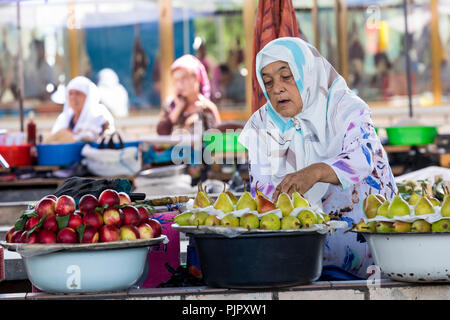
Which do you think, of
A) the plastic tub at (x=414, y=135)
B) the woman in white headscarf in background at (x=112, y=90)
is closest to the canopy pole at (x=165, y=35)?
the woman in white headscarf in background at (x=112, y=90)

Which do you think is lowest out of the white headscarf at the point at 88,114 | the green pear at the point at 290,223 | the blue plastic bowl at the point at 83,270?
the blue plastic bowl at the point at 83,270

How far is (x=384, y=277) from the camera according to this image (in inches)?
108

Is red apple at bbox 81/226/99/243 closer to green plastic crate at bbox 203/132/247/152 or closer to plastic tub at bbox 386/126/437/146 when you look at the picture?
green plastic crate at bbox 203/132/247/152

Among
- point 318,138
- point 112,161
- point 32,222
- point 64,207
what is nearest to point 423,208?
point 318,138

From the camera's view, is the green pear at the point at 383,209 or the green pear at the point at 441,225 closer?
the green pear at the point at 441,225

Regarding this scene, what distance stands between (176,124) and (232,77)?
3207 millimetres

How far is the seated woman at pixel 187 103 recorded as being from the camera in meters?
8.52

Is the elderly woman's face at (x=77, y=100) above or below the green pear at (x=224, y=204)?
above

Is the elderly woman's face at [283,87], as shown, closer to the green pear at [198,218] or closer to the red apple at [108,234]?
the green pear at [198,218]

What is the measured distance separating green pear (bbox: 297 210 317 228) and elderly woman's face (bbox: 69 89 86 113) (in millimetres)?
6093

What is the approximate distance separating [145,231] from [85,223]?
0.21 meters

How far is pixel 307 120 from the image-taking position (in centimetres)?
331

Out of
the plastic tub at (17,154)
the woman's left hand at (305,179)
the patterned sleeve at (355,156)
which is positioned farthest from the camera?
the plastic tub at (17,154)

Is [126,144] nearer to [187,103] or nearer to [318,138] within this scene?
[187,103]
